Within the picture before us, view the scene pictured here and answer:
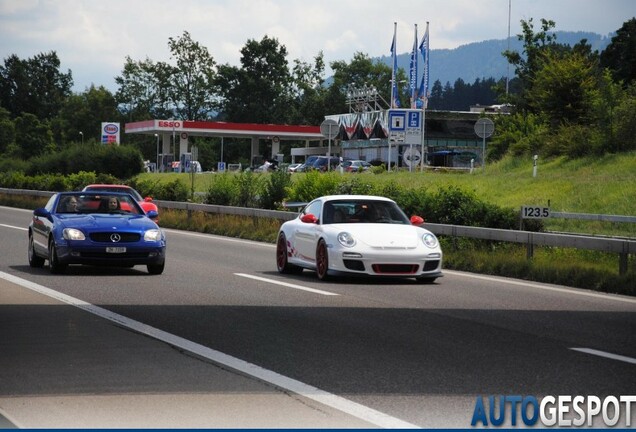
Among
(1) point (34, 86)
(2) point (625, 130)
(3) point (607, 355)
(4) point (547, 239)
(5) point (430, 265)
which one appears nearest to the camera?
(3) point (607, 355)

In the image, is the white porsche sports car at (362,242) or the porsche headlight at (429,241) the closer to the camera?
the white porsche sports car at (362,242)

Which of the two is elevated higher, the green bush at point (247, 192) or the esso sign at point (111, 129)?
the esso sign at point (111, 129)

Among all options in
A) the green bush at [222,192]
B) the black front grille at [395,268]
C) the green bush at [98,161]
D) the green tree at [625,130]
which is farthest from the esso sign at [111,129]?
the black front grille at [395,268]

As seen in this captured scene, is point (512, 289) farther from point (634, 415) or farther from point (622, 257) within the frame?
point (634, 415)

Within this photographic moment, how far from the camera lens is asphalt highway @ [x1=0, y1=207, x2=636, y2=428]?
771 centimetres

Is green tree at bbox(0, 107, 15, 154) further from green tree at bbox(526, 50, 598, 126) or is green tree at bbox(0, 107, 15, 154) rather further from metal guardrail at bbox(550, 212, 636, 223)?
metal guardrail at bbox(550, 212, 636, 223)

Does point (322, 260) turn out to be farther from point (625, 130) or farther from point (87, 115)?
point (87, 115)

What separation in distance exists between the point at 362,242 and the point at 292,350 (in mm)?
7463

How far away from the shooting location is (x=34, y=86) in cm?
18188

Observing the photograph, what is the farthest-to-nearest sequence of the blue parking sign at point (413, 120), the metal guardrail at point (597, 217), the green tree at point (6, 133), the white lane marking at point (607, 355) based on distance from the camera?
the green tree at point (6, 133)
the blue parking sign at point (413, 120)
the metal guardrail at point (597, 217)
the white lane marking at point (607, 355)

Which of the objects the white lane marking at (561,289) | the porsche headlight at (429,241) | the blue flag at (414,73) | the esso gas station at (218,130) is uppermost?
the blue flag at (414,73)

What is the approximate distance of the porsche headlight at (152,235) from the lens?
18.8m

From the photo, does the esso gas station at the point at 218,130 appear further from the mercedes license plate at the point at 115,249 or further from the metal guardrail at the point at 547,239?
the mercedes license plate at the point at 115,249

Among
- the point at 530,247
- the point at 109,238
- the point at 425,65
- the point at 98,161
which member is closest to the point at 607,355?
the point at 109,238
